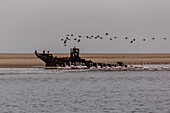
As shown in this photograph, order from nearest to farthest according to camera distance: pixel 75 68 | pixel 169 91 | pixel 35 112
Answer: pixel 35 112
pixel 169 91
pixel 75 68

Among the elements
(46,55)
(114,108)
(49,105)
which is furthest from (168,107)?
(46,55)

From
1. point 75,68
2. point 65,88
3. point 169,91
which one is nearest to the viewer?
point 169,91

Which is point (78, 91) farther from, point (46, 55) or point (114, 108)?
point (46, 55)

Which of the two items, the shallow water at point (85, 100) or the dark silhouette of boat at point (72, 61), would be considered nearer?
the shallow water at point (85, 100)

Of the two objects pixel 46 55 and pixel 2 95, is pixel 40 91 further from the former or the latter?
pixel 46 55

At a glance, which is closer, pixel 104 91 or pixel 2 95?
pixel 2 95

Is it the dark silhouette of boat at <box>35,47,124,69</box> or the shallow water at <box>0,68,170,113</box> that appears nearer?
the shallow water at <box>0,68,170,113</box>

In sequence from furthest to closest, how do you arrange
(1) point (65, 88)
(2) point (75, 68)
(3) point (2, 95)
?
1. (2) point (75, 68)
2. (1) point (65, 88)
3. (3) point (2, 95)

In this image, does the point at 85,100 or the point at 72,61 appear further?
the point at 72,61

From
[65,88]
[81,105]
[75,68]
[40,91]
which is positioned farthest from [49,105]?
[75,68]

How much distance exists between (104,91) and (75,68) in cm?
7132

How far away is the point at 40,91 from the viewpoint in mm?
66188

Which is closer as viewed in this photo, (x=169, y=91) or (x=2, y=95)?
(x=2, y=95)

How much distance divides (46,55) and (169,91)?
91316 mm
